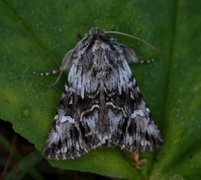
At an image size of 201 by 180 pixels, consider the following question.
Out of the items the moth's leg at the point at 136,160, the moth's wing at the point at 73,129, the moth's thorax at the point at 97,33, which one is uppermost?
the moth's thorax at the point at 97,33

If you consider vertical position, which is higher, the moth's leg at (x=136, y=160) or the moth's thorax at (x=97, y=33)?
the moth's thorax at (x=97, y=33)

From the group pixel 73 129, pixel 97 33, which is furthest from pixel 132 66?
pixel 73 129

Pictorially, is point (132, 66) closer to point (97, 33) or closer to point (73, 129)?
point (97, 33)

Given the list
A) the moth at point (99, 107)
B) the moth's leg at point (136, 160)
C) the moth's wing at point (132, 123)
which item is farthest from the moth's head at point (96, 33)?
the moth's leg at point (136, 160)

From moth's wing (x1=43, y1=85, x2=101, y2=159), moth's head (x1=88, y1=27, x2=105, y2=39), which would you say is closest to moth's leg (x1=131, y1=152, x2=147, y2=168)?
moth's wing (x1=43, y1=85, x2=101, y2=159)

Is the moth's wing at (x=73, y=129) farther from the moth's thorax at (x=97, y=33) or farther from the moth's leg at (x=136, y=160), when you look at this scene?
the moth's thorax at (x=97, y=33)

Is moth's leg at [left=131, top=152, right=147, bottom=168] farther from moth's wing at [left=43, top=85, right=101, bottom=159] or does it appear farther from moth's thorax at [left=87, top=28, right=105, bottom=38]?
moth's thorax at [left=87, top=28, right=105, bottom=38]

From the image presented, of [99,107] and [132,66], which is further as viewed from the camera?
[132,66]

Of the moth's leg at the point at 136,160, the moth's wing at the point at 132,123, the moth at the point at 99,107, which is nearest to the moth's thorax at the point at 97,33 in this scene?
the moth at the point at 99,107
